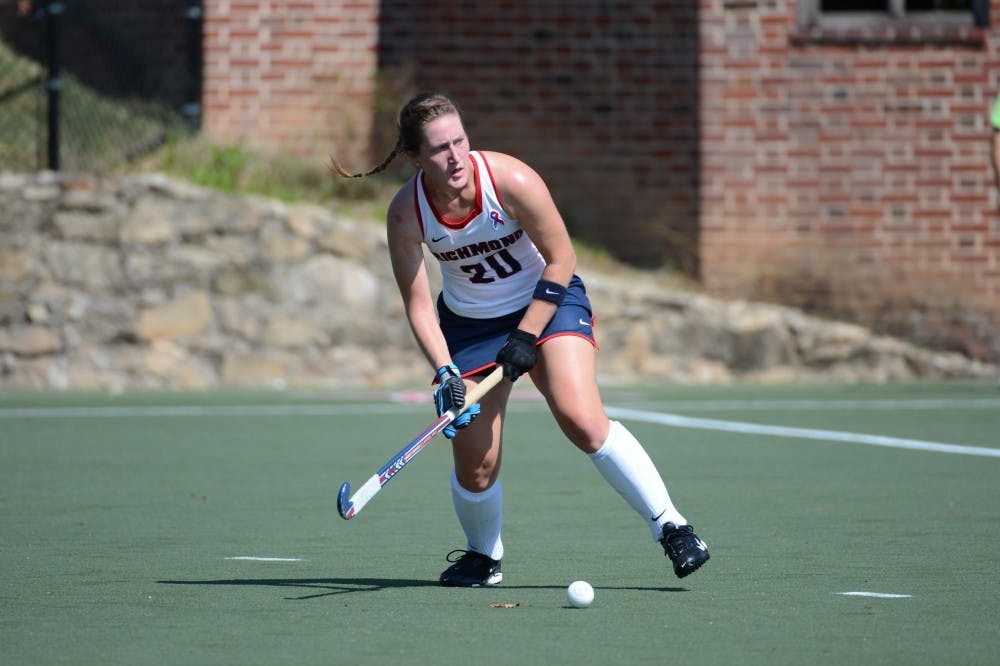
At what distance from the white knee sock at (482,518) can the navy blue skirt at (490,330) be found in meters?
0.44

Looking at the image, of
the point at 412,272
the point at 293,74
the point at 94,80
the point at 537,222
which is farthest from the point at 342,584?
the point at 94,80

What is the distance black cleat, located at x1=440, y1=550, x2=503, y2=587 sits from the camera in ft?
19.8

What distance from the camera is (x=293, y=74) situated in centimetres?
1706

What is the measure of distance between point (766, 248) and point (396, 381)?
383 centimetres

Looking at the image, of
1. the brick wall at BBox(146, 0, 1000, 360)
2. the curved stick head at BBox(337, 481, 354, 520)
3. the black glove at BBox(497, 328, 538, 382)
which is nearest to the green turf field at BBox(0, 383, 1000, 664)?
the curved stick head at BBox(337, 481, 354, 520)

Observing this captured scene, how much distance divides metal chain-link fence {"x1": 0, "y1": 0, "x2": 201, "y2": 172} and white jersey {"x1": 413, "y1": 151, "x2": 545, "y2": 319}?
11027mm

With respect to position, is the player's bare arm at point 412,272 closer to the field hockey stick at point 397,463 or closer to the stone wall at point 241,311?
the field hockey stick at point 397,463

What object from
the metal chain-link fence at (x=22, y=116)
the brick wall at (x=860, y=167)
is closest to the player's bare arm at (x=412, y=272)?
the brick wall at (x=860, y=167)

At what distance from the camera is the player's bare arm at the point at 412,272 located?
6012 mm

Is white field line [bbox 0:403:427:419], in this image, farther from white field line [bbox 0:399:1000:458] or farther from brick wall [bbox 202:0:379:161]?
brick wall [bbox 202:0:379:161]

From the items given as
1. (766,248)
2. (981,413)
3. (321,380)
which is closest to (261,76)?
(321,380)

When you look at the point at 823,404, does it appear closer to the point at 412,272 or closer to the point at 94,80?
the point at 94,80

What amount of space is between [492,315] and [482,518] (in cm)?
74

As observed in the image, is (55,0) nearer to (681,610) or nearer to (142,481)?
(142,481)
